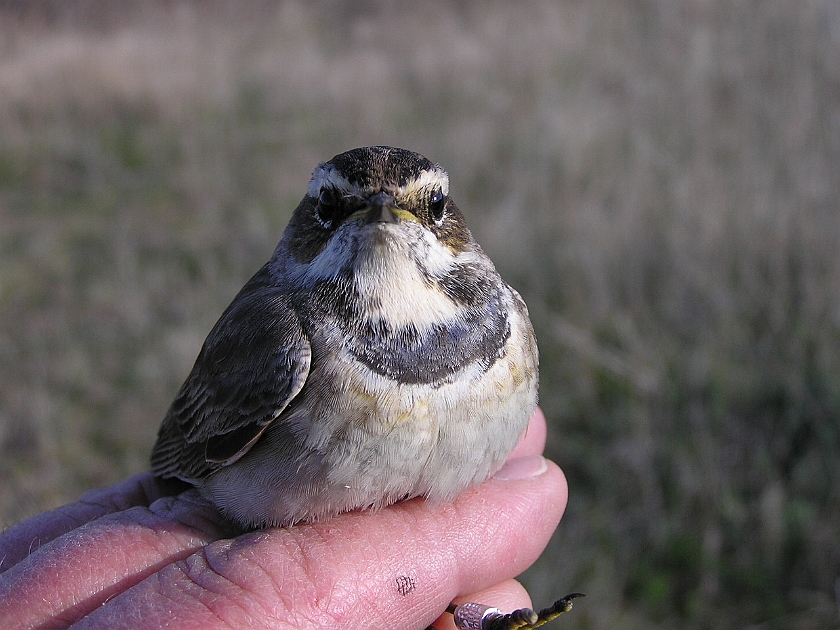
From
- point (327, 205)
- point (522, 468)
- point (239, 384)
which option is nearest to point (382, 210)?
point (327, 205)

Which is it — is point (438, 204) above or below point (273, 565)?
above

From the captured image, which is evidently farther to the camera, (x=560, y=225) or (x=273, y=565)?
(x=560, y=225)

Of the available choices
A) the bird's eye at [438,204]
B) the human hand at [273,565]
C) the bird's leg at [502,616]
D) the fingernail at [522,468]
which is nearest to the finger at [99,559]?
the human hand at [273,565]

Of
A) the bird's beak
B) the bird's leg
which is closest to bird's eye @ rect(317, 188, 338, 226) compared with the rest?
the bird's beak

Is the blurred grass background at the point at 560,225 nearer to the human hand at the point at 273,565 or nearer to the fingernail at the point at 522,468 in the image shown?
the fingernail at the point at 522,468

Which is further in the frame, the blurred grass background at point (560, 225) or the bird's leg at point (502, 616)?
the blurred grass background at point (560, 225)

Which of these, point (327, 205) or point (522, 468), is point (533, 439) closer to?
point (522, 468)

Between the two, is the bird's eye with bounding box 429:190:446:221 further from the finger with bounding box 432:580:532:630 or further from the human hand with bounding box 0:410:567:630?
the finger with bounding box 432:580:532:630
